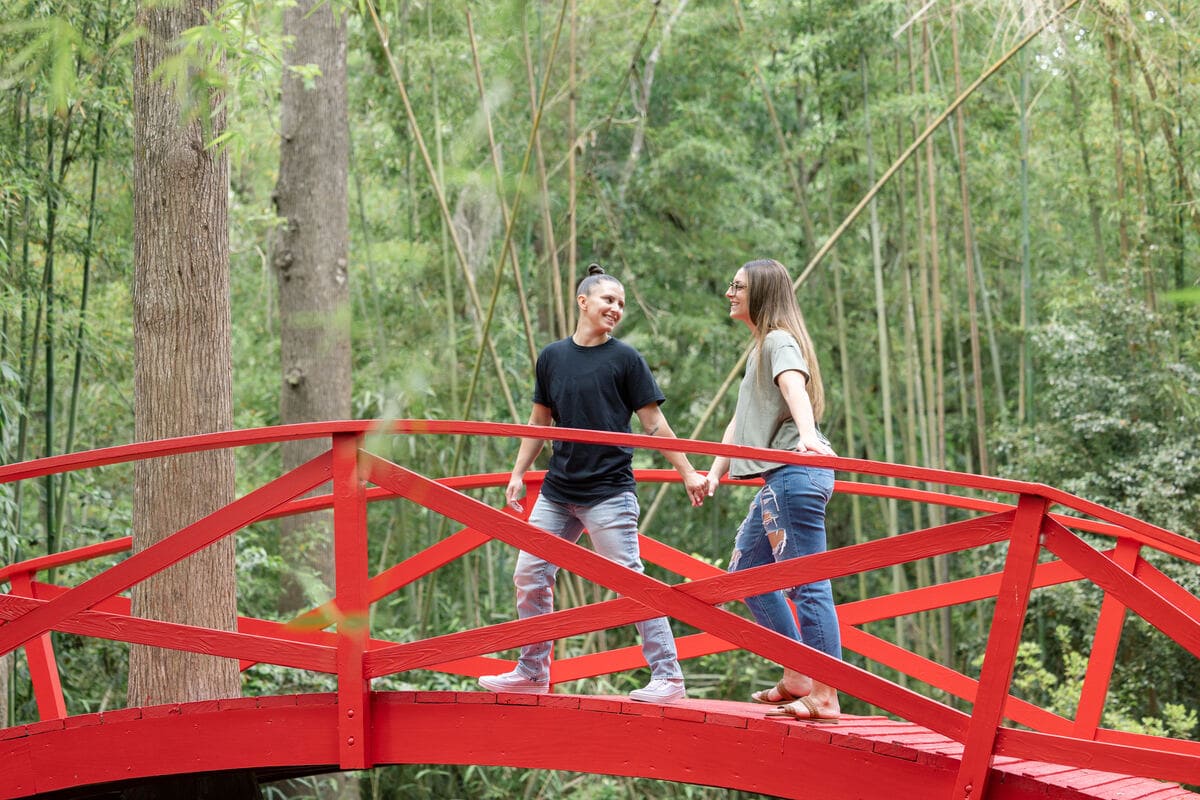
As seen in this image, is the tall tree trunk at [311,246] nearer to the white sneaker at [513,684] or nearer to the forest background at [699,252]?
the forest background at [699,252]

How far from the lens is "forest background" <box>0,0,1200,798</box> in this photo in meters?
6.81

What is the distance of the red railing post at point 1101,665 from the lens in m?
3.58

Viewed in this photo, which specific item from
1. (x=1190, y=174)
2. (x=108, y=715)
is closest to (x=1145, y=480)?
(x=1190, y=174)

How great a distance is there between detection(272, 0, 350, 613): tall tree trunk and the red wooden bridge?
14.8 feet

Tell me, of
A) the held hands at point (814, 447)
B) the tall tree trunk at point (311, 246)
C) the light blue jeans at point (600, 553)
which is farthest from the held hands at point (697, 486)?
the tall tree trunk at point (311, 246)

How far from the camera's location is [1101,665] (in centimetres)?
363

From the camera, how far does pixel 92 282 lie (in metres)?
9.05

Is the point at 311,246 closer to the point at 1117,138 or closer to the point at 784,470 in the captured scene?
the point at 1117,138

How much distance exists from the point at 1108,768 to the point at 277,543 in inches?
295

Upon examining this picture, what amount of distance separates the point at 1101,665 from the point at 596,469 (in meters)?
1.55

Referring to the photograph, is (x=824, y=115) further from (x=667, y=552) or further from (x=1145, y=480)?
(x=667, y=552)

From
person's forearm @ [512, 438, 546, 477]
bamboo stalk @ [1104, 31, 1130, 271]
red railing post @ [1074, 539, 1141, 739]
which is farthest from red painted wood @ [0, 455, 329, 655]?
bamboo stalk @ [1104, 31, 1130, 271]

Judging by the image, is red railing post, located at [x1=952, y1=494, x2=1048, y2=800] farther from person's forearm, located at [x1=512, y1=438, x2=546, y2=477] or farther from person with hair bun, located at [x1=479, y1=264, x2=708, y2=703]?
person's forearm, located at [x1=512, y1=438, x2=546, y2=477]

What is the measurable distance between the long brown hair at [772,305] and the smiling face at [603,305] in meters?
0.37
